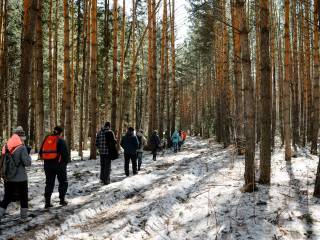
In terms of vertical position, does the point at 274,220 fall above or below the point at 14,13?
below

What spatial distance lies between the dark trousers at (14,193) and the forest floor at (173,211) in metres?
0.31

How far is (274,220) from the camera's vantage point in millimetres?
6500

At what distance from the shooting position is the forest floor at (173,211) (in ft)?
19.5

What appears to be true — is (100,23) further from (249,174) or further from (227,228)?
(227,228)

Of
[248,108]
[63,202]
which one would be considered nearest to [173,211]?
[63,202]

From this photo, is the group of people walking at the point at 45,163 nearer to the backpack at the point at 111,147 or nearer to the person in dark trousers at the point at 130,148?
the backpack at the point at 111,147

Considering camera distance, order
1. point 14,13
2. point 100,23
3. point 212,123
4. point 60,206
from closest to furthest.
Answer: point 60,206 → point 14,13 → point 100,23 → point 212,123

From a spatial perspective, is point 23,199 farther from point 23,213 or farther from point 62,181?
point 62,181

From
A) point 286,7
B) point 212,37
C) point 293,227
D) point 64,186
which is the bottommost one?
point 293,227

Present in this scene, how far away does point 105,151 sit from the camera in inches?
405

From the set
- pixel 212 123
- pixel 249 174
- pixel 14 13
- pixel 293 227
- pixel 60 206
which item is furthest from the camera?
pixel 212 123

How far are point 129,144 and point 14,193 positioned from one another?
5831 millimetres

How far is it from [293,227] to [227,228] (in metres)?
1.13

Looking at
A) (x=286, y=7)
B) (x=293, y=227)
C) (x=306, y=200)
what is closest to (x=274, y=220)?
(x=293, y=227)
